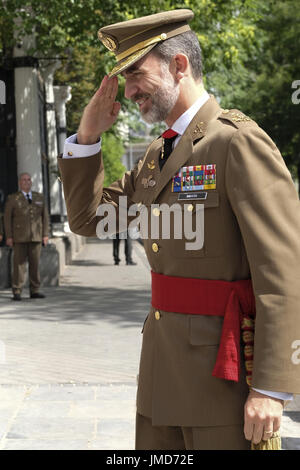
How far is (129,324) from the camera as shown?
9.73 m

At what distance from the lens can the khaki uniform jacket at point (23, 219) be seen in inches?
489

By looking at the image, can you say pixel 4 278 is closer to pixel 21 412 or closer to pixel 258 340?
pixel 21 412

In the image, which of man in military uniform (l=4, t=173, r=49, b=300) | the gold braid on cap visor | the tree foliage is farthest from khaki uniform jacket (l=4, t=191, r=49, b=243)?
the gold braid on cap visor

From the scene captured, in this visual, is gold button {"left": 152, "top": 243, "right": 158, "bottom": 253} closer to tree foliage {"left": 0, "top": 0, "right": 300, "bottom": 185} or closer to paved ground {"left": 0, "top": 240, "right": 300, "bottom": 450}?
paved ground {"left": 0, "top": 240, "right": 300, "bottom": 450}

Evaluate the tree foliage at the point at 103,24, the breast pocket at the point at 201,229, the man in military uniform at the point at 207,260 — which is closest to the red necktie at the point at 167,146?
the man in military uniform at the point at 207,260

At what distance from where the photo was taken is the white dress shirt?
7.22ft

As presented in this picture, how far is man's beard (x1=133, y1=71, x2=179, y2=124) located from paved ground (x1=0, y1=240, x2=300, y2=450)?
2847mm

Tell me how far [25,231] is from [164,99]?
10179 mm

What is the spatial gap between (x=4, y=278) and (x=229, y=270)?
39.6 feet

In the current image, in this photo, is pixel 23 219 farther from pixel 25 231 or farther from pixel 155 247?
pixel 155 247

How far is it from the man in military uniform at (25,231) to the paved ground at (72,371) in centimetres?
36

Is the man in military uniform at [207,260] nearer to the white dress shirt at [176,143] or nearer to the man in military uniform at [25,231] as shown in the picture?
the white dress shirt at [176,143]

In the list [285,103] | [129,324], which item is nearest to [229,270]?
[129,324]

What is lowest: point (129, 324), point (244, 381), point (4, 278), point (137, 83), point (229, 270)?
point (4, 278)
